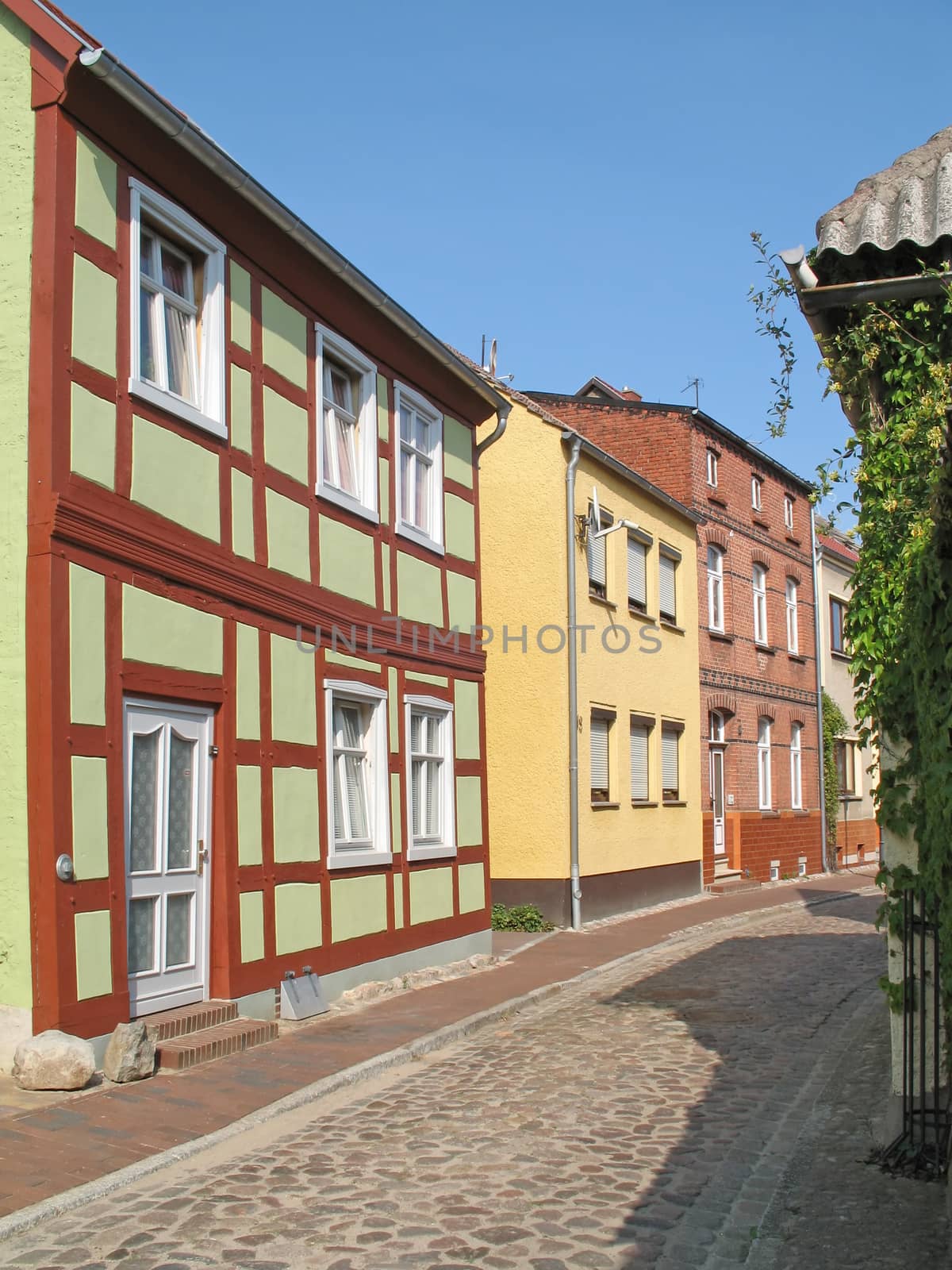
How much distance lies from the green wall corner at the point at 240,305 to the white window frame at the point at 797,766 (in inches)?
752

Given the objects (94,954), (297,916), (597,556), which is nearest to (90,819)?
(94,954)

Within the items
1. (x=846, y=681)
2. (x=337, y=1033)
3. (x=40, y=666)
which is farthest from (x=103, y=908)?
(x=846, y=681)

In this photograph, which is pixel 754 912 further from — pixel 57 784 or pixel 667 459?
pixel 57 784

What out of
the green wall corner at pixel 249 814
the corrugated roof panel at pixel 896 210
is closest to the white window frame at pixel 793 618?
the green wall corner at pixel 249 814

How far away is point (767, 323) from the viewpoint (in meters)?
7.00

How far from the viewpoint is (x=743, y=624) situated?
81.5 feet

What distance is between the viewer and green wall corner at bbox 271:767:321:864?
10.1 m

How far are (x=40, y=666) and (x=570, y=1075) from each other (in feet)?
13.6

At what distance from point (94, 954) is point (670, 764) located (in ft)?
49.0

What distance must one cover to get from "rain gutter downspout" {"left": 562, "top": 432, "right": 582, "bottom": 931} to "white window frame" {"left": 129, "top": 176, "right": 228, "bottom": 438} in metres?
8.46

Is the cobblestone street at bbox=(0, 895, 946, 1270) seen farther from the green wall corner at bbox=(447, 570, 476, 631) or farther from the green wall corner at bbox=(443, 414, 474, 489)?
the green wall corner at bbox=(443, 414, 474, 489)

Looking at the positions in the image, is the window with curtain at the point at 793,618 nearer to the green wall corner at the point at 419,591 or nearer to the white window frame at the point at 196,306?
the green wall corner at the point at 419,591

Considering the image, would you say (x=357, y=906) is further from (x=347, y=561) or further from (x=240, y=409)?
(x=240, y=409)

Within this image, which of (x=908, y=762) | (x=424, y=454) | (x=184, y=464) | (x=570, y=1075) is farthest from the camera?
(x=424, y=454)
